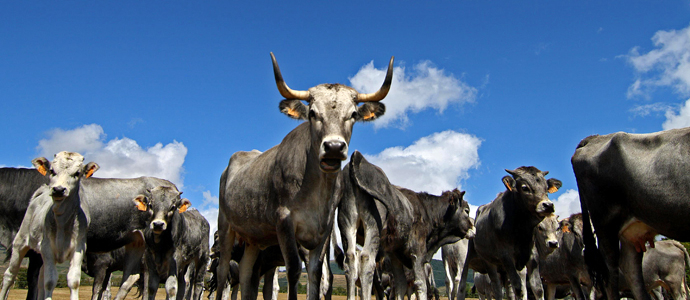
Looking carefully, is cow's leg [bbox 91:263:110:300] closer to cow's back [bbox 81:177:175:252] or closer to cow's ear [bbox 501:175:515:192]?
cow's back [bbox 81:177:175:252]

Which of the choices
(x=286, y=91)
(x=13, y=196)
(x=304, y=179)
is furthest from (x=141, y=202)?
(x=304, y=179)

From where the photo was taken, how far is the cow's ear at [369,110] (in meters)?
6.62

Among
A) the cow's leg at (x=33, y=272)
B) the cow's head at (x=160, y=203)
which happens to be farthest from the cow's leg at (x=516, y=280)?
the cow's leg at (x=33, y=272)

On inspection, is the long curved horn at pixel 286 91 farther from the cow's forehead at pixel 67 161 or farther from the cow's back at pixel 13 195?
the cow's back at pixel 13 195

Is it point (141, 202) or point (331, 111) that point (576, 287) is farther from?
point (141, 202)

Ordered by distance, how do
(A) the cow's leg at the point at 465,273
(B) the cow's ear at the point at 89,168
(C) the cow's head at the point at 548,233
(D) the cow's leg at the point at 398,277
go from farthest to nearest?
(A) the cow's leg at the point at 465,273 → (C) the cow's head at the point at 548,233 → (D) the cow's leg at the point at 398,277 → (B) the cow's ear at the point at 89,168

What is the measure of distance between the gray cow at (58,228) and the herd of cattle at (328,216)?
2cm

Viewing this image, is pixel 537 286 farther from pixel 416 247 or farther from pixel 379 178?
pixel 379 178

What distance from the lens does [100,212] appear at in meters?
10.7

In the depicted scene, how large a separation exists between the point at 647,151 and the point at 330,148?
12.9 feet

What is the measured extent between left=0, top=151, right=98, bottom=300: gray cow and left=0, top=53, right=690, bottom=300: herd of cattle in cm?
2

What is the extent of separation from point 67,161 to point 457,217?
9.31 m

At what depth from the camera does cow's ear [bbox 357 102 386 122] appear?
6621 mm

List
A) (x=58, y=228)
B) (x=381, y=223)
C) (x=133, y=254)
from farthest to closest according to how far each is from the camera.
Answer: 1. (x=133, y=254)
2. (x=381, y=223)
3. (x=58, y=228)
